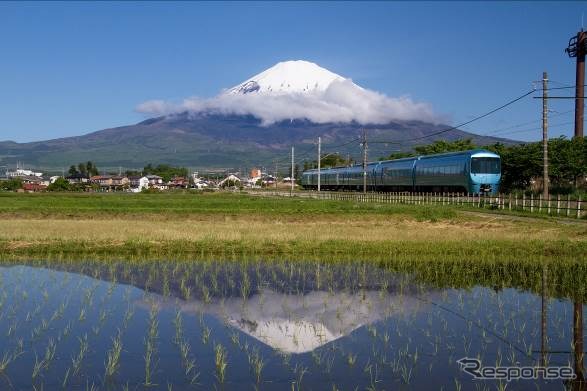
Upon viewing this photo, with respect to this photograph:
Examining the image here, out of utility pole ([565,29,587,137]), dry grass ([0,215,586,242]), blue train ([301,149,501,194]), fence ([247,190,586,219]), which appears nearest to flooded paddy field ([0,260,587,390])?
dry grass ([0,215,586,242])

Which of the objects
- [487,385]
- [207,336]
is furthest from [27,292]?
[487,385]

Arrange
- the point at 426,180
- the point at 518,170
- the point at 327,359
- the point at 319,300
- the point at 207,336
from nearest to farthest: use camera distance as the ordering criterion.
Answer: the point at 327,359, the point at 207,336, the point at 319,300, the point at 426,180, the point at 518,170

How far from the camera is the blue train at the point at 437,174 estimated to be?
43844 millimetres

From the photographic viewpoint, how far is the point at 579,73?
5988 cm

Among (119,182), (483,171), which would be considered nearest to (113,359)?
(483,171)

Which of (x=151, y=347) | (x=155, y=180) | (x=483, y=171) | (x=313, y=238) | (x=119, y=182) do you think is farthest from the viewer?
(x=155, y=180)

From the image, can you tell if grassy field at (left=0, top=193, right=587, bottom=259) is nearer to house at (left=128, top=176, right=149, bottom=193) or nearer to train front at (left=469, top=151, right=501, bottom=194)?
train front at (left=469, top=151, right=501, bottom=194)

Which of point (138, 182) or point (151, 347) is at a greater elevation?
point (151, 347)

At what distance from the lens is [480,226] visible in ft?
87.4

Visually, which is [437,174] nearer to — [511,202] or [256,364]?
[511,202]

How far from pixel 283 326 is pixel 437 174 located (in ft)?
134

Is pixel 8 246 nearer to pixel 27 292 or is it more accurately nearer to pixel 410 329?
pixel 27 292

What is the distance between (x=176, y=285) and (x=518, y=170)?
5247 centimetres

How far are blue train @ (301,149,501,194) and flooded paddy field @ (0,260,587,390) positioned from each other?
2902 cm
